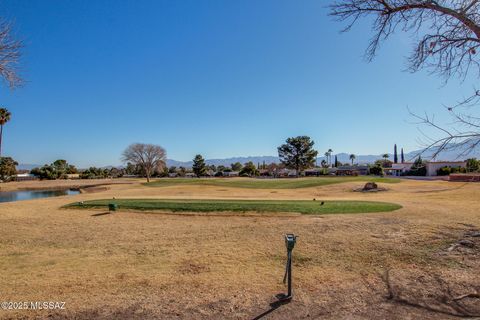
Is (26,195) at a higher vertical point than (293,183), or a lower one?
lower

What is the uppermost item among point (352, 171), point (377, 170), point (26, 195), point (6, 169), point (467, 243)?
point (6, 169)

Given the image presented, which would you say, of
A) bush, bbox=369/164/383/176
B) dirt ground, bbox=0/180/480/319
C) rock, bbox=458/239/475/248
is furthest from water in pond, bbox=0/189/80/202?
bush, bbox=369/164/383/176

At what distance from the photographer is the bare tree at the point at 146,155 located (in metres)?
63.0

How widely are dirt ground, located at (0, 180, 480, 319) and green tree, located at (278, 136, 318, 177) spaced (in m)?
67.8

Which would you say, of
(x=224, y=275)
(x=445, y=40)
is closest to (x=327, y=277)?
(x=224, y=275)

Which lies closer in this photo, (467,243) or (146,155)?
(467,243)

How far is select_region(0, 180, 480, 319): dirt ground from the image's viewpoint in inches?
185

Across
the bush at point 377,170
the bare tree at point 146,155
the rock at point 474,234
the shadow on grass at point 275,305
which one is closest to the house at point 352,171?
the bush at point 377,170

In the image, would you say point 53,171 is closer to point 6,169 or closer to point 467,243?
point 6,169

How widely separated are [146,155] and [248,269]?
204 feet

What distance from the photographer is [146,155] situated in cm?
6462

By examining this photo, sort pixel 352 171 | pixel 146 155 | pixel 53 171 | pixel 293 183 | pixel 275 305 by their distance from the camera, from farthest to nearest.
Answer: pixel 352 171 → pixel 53 171 → pixel 146 155 → pixel 293 183 → pixel 275 305

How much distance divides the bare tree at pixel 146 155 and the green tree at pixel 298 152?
33474mm

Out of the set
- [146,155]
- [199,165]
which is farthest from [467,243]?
[199,165]
